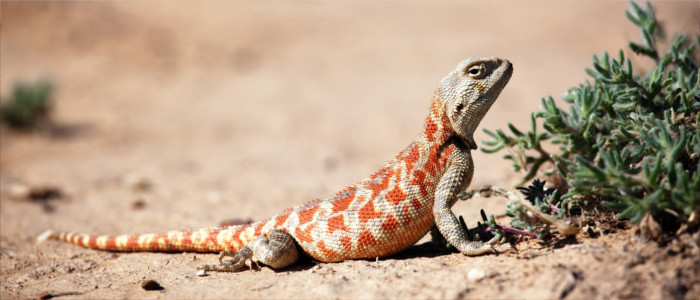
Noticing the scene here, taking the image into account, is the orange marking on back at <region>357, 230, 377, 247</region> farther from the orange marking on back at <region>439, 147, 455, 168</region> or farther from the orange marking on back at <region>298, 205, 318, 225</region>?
the orange marking on back at <region>439, 147, 455, 168</region>

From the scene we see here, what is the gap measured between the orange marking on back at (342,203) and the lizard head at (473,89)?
3.47 feet

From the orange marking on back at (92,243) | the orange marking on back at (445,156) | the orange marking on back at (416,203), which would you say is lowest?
the orange marking on back at (416,203)

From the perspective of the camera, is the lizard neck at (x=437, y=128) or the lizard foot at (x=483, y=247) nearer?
the lizard foot at (x=483, y=247)

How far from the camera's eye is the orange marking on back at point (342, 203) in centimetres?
449

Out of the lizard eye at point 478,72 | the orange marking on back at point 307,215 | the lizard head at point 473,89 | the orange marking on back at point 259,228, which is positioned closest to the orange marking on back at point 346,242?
the orange marking on back at point 307,215

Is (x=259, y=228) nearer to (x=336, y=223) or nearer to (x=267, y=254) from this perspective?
(x=267, y=254)

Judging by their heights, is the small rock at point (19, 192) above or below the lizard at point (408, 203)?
above

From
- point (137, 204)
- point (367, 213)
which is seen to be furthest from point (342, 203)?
point (137, 204)

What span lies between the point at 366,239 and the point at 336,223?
299 mm

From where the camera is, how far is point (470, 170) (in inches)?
174

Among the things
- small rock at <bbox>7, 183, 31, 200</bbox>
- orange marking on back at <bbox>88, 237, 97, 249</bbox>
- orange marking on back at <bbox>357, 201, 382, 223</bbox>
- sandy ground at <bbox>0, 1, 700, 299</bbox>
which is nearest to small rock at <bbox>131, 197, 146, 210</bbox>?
sandy ground at <bbox>0, 1, 700, 299</bbox>

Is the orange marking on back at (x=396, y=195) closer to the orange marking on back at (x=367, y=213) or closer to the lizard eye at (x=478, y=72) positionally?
the orange marking on back at (x=367, y=213)

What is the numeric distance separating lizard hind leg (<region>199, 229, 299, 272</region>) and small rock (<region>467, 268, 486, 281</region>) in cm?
160

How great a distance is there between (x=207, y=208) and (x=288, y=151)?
3451 mm
